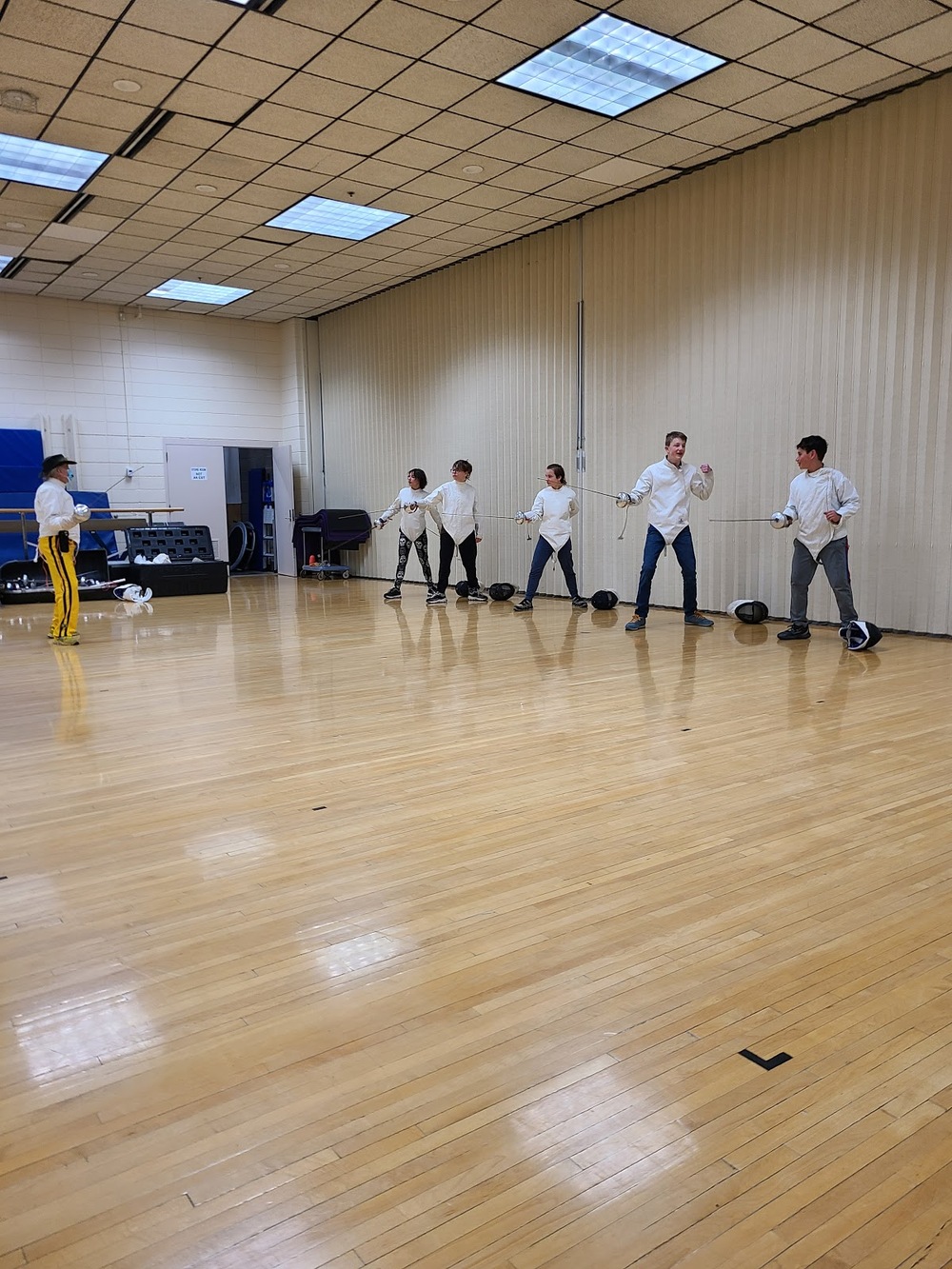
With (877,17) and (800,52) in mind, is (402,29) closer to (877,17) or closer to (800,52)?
(800,52)

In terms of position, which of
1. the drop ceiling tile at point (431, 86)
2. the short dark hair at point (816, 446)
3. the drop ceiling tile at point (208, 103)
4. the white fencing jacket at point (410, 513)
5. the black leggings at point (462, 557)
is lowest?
the black leggings at point (462, 557)

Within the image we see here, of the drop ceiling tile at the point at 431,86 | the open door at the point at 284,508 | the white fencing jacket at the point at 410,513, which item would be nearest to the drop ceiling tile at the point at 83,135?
the drop ceiling tile at the point at 431,86

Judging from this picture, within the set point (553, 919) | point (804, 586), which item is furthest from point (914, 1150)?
point (804, 586)

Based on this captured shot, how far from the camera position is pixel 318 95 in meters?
6.53

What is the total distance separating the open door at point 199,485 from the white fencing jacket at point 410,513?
4826 mm

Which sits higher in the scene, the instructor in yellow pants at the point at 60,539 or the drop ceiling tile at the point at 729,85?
the drop ceiling tile at the point at 729,85

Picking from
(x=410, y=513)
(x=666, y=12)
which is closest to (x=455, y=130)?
(x=666, y=12)

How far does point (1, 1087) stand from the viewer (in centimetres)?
165

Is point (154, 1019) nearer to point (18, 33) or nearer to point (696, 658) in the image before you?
point (696, 658)

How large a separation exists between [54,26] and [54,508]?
311 cm

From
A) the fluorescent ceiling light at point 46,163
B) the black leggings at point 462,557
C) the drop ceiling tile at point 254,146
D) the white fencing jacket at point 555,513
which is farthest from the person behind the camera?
the black leggings at point 462,557

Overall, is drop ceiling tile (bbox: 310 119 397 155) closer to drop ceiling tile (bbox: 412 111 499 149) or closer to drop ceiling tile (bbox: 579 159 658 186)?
drop ceiling tile (bbox: 412 111 499 149)

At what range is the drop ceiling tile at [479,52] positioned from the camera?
5.73m

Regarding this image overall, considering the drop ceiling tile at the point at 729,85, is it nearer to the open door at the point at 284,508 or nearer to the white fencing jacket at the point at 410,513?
the white fencing jacket at the point at 410,513
